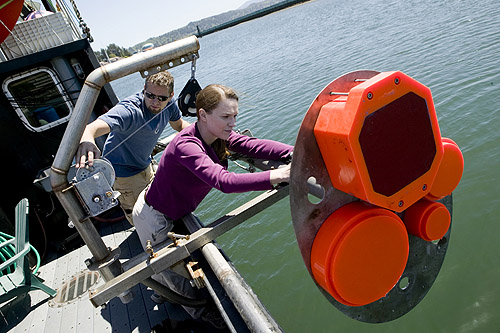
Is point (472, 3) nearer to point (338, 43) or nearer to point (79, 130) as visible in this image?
point (338, 43)

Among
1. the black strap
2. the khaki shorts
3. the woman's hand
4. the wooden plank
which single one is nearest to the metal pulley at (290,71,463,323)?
the woman's hand

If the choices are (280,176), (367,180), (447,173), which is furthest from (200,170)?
(447,173)

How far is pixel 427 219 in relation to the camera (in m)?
1.98

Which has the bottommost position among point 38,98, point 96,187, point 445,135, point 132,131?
point 445,135

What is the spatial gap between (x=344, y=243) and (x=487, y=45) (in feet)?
40.7

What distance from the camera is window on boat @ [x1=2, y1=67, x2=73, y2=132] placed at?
5.98 meters

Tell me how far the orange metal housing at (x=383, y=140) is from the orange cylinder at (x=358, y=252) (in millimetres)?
127

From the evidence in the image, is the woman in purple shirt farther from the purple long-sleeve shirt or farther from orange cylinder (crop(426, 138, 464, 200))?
orange cylinder (crop(426, 138, 464, 200))

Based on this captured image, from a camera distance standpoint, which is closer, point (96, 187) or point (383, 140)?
point (383, 140)

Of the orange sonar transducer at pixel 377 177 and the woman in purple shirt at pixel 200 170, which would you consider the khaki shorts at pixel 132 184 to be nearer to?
the woman in purple shirt at pixel 200 170

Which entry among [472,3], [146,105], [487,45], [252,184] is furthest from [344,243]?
[472,3]

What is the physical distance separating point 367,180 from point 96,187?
1.73 metres

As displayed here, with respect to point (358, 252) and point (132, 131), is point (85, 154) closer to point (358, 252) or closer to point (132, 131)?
point (132, 131)

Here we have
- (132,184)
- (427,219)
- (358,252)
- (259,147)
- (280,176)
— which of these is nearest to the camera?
(358,252)
